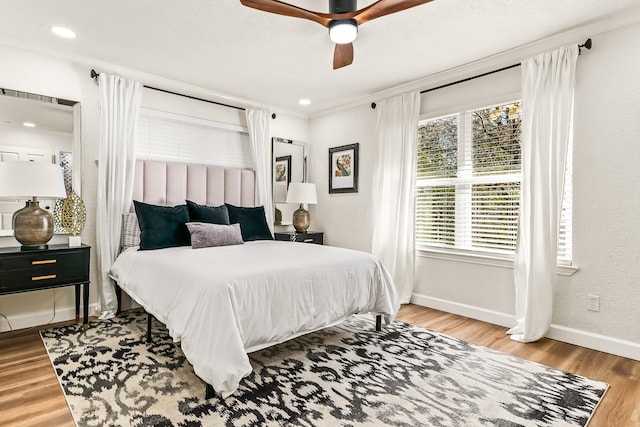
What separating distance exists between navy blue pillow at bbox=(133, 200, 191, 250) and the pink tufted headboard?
1.21 ft

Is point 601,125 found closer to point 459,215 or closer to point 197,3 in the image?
point 459,215

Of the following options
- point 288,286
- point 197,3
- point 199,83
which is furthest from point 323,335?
point 199,83

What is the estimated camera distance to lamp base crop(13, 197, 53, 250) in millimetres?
2859

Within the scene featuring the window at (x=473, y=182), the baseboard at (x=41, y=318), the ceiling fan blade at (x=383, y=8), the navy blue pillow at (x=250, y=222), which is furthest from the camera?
the navy blue pillow at (x=250, y=222)

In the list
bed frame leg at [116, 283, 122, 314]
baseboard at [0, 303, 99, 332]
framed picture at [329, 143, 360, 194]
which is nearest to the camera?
baseboard at [0, 303, 99, 332]

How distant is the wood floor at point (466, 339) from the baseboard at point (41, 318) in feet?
0.38

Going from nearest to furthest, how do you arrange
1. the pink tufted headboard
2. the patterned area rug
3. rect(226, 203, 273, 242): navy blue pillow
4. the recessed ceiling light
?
1. the patterned area rug
2. the recessed ceiling light
3. the pink tufted headboard
4. rect(226, 203, 273, 242): navy blue pillow

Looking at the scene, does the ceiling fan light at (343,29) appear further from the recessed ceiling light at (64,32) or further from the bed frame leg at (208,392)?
the bed frame leg at (208,392)

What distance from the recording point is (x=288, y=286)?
2.31 m

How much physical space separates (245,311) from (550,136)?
2.79m

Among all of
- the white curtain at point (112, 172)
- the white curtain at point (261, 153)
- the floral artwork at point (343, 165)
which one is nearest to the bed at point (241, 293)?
the white curtain at point (112, 172)

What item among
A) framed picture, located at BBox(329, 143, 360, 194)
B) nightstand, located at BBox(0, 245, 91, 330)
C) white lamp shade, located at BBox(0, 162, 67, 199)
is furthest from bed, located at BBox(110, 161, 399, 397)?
framed picture, located at BBox(329, 143, 360, 194)

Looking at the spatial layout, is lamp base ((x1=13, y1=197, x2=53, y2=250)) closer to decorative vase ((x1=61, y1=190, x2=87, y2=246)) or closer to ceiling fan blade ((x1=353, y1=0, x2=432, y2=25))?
decorative vase ((x1=61, y1=190, x2=87, y2=246))

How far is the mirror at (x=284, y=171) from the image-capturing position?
4.98 metres
